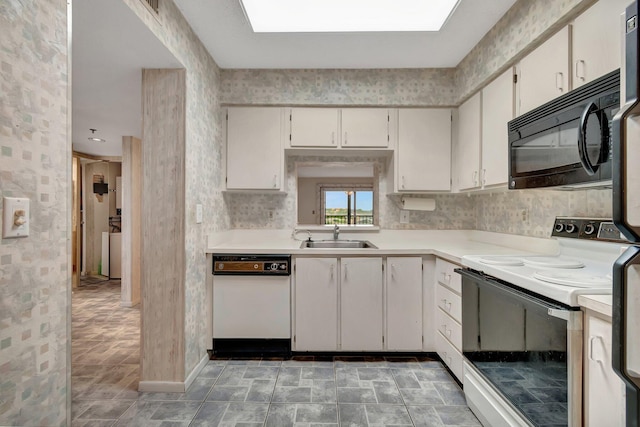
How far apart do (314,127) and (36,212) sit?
2104 mm

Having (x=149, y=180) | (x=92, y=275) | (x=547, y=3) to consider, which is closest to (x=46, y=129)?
(x=149, y=180)

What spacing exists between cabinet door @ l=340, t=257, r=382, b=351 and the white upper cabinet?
3.44 ft

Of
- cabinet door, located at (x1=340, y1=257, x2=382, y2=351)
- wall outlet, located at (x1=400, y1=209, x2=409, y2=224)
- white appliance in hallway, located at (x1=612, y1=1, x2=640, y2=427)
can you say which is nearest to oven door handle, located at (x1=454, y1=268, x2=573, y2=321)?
white appliance in hallway, located at (x1=612, y1=1, x2=640, y2=427)

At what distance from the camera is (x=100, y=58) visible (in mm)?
1852

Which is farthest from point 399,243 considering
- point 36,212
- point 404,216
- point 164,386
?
point 36,212

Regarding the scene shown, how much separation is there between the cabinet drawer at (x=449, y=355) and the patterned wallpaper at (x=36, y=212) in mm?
2001

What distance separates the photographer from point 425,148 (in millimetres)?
2678

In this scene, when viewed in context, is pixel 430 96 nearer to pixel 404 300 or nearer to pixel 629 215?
pixel 404 300

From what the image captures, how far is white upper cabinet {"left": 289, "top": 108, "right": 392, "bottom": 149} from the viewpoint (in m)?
2.66

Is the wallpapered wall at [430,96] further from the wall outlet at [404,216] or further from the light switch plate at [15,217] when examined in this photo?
the light switch plate at [15,217]

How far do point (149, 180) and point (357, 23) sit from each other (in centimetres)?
173

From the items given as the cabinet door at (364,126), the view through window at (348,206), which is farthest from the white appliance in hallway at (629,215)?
the view through window at (348,206)

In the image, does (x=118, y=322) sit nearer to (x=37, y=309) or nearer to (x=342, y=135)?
(x=37, y=309)

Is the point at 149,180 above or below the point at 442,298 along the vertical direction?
above
